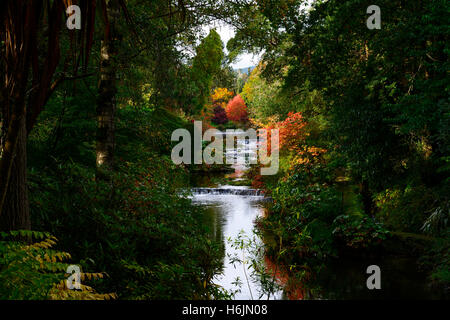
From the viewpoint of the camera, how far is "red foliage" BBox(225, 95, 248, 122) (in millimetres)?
47656

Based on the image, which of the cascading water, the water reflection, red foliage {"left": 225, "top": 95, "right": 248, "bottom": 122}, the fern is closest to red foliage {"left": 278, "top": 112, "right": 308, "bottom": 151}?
the cascading water

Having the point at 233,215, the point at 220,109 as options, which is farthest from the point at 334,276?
the point at 220,109

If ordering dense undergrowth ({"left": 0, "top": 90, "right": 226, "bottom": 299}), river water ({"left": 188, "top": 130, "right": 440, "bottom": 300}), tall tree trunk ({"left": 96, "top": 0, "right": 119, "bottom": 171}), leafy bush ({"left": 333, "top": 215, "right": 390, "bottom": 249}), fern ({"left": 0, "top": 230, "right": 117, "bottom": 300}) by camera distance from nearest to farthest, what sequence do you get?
fern ({"left": 0, "top": 230, "right": 117, "bottom": 300}) < dense undergrowth ({"left": 0, "top": 90, "right": 226, "bottom": 299}) < tall tree trunk ({"left": 96, "top": 0, "right": 119, "bottom": 171}) < river water ({"left": 188, "top": 130, "right": 440, "bottom": 300}) < leafy bush ({"left": 333, "top": 215, "right": 390, "bottom": 249})

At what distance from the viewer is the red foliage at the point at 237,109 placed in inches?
1876

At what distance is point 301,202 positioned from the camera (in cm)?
1021

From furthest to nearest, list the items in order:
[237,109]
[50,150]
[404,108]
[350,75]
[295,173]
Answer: [237,109]
[295,173]
[350,75]
[404,108]
[50,150]

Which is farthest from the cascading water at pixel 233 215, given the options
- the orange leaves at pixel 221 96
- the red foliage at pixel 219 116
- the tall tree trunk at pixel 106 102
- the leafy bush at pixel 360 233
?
the red foliage at pixel 219 116

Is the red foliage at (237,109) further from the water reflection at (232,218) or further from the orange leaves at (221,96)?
the water reflection at (232,218)

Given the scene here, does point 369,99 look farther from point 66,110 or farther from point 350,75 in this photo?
point 66,110

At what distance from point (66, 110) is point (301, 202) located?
6770 mm

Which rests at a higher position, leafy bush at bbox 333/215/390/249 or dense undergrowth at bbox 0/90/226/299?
dense undergrowth at bbox 0/90/226/299

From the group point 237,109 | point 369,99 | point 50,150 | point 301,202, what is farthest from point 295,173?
point 237,109

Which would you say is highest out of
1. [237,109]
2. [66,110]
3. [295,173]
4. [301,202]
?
[237,109]

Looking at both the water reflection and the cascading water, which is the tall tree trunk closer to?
the cascading water
